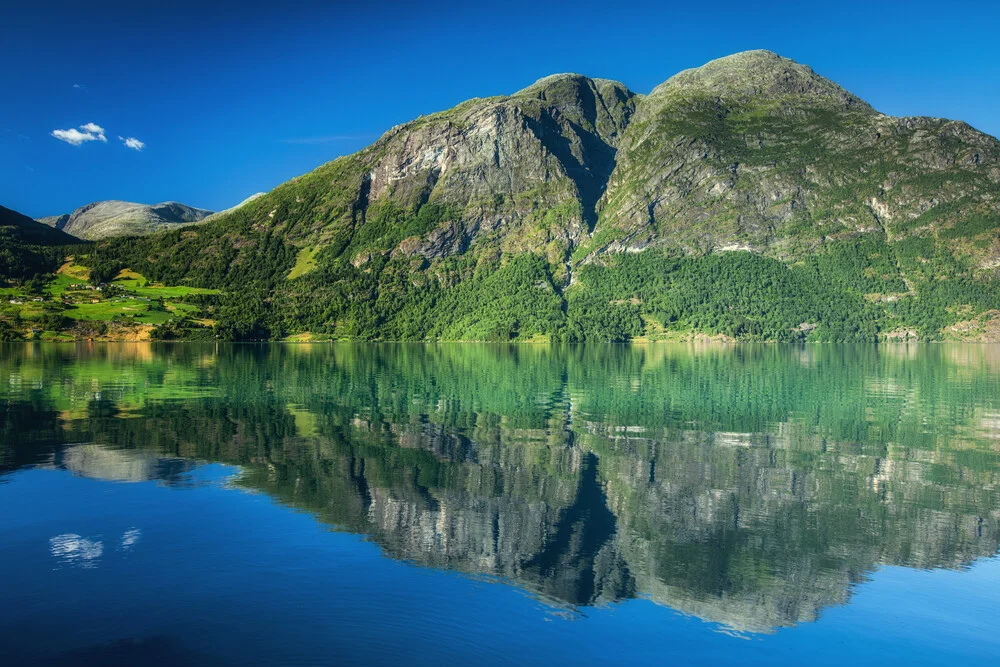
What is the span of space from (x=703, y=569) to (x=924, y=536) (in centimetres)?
899

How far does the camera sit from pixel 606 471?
108 ft

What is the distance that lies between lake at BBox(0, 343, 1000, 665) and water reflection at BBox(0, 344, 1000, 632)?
0.52 ft

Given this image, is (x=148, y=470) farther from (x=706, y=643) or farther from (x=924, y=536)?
(x=924, y=536)

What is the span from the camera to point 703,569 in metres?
20.5

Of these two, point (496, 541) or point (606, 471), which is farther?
point (606, 471)

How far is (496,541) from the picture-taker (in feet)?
74.2

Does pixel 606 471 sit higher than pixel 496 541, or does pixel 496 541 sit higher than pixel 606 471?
pixel 606 471

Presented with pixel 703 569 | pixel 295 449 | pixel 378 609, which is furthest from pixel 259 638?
pixel 295 449

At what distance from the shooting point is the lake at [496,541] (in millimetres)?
16078

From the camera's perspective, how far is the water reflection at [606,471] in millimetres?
20766

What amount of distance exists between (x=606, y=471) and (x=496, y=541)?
37.7ft

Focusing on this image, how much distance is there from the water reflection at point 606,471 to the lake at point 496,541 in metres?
0.16

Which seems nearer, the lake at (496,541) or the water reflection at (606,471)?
the lake at (496,541)

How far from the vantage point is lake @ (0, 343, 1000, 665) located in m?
16.1
